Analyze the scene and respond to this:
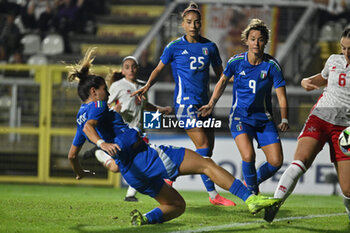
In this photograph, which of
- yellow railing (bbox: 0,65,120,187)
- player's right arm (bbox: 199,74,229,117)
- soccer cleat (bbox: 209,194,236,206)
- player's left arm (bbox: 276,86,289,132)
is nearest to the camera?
player's left arm (bbox: 276,86,289,132)

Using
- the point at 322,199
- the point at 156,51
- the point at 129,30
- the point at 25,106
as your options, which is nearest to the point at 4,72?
the point at 25,106

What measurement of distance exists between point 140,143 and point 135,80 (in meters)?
2.94

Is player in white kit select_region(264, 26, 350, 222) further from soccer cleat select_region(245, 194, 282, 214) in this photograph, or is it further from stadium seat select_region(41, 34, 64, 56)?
stadium seat select_region(41, 34, 64, 56)

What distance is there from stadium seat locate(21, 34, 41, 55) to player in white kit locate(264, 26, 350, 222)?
390 inches

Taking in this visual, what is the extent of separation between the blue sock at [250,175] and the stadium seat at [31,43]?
892 centimetres

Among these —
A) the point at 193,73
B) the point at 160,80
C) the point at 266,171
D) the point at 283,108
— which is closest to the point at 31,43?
the point at 160,80

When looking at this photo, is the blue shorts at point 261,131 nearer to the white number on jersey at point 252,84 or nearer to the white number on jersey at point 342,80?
the white number on jersey at point 252,84

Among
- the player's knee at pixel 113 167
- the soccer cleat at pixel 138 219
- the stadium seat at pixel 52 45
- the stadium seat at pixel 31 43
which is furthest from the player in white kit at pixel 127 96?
the stadium seat at pixel 31 43

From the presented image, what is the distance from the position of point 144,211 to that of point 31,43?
8666mm

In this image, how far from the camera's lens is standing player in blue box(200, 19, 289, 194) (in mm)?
6504

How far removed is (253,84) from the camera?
6555 mm

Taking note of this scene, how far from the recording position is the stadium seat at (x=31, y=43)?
14516mm

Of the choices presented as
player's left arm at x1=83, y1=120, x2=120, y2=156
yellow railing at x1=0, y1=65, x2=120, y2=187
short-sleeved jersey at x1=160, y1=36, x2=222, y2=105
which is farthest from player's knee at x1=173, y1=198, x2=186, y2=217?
yellow railing at x1=0, y1=65, x2=120, y2=187

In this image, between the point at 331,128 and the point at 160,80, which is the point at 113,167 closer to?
the point at 331,128
